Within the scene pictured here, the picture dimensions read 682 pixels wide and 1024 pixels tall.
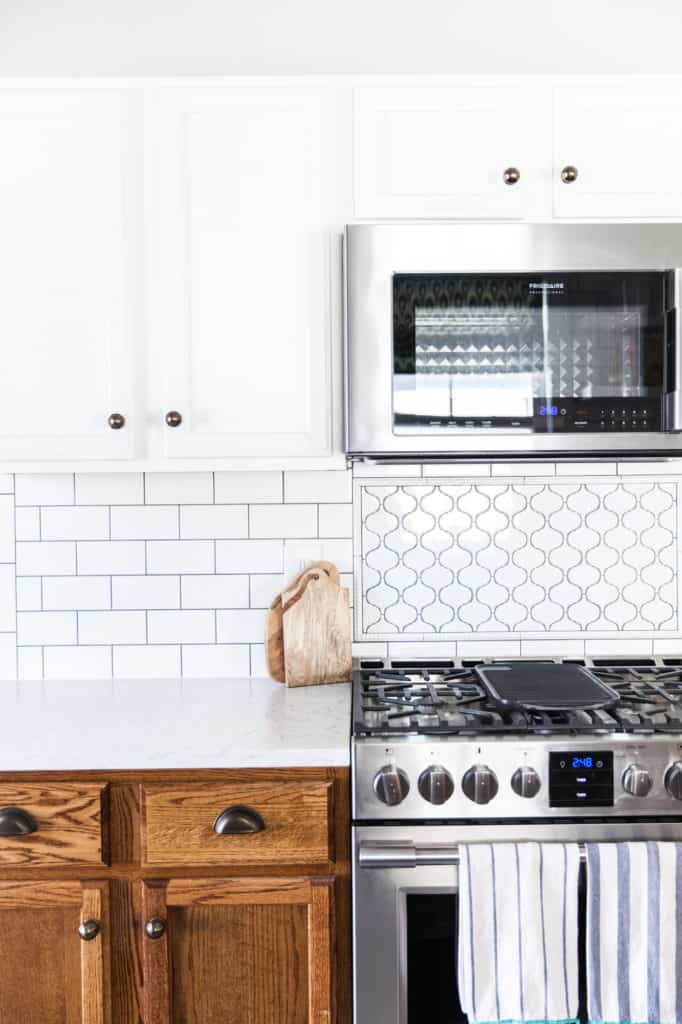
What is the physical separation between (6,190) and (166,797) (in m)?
1.28

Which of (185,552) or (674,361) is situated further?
(185,552)

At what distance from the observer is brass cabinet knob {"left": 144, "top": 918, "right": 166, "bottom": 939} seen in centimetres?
144

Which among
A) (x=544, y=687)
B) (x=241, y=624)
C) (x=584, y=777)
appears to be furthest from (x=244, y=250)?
(x=584, y=777)

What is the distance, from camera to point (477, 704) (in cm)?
171

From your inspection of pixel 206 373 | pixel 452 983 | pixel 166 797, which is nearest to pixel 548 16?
pixel 206 373

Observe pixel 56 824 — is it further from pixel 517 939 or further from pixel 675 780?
pixel 675 780

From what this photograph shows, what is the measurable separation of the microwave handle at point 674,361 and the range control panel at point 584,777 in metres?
0.68

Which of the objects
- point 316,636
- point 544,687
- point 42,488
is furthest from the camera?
point 42,488

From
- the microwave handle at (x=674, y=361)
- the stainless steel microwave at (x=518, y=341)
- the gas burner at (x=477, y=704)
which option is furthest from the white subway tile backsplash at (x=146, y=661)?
the microwave handle at (x=674, y=361)

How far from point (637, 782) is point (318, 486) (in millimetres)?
1025

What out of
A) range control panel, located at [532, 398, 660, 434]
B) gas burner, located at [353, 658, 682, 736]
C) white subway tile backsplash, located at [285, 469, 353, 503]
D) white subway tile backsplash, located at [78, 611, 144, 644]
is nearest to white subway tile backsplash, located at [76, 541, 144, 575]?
white subway tile backsplash, located at [78, 611, 144, 644]

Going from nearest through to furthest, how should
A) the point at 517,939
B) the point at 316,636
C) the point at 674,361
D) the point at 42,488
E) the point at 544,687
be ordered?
the point at 517,939 → the point at 674,361 → the point at 544,687 → the point at 316,636 → the point at 42,488

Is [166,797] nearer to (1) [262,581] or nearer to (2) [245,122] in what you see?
(1) [262,581]

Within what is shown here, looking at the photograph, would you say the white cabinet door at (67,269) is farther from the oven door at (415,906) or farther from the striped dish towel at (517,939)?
the striped dish towel at (517,939)
